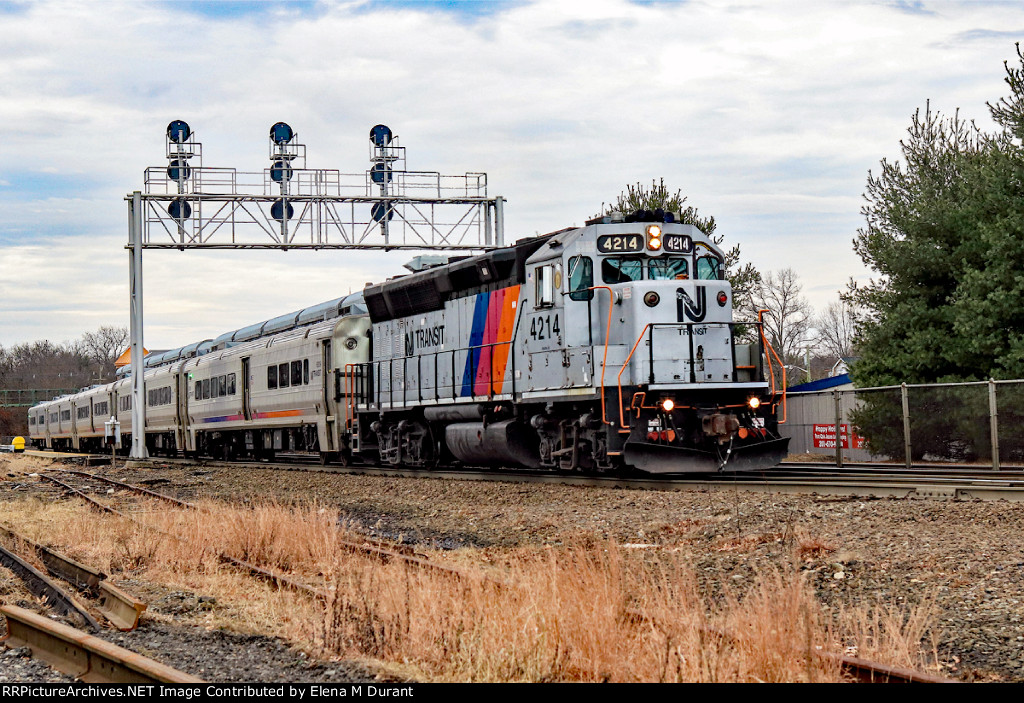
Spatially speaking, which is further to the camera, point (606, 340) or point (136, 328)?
point (136, 328)

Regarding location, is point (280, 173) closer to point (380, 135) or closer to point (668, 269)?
point (380, 135)

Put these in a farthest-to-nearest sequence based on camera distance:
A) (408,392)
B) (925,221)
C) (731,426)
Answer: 1. (925,221)
2. (408,392)
3. (731,426)

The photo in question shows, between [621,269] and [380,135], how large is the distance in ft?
55.4

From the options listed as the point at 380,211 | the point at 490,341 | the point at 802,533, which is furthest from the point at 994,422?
the point at 380,211

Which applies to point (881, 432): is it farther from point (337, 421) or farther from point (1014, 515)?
point (337, 421)

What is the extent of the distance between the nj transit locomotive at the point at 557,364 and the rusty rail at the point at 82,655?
28.5 ft

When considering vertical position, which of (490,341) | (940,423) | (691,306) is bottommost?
(940,423)

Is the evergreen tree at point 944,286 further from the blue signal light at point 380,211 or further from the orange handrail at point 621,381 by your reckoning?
the blue signal light at point 380,211

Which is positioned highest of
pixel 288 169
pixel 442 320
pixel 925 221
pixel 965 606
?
pixel 288 169

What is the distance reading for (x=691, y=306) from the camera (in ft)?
48.5

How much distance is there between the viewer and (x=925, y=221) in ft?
73.9

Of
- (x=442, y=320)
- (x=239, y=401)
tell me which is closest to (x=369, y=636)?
(x=442, y=320)

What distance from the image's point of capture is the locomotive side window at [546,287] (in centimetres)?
1529

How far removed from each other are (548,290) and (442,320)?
4446 mm
